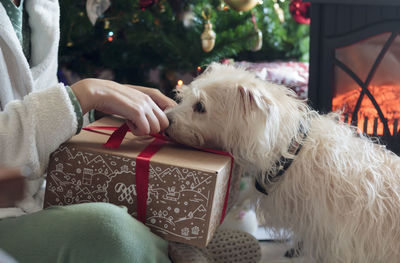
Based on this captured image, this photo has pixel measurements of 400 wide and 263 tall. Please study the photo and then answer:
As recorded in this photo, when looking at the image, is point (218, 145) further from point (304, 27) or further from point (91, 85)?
point (304, 27)

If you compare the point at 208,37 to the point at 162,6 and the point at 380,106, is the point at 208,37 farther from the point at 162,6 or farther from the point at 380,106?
the point at 380,106

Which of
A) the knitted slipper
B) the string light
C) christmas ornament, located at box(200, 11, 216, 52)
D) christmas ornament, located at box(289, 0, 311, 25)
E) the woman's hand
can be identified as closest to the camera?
the woman's hand

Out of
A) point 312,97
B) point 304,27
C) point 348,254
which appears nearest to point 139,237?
point 348,254

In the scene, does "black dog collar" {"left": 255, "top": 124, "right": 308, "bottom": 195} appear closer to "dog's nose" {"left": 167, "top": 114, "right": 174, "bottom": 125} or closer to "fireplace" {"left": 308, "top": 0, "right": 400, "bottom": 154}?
"dog's nose" {"left": 167, "top": 114, "right": 174, "bottom": 125}

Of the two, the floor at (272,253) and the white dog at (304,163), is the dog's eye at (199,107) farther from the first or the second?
the floor at (272,253)

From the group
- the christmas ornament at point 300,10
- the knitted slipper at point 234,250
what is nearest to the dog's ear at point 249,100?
the knitted slipper at point 234,250

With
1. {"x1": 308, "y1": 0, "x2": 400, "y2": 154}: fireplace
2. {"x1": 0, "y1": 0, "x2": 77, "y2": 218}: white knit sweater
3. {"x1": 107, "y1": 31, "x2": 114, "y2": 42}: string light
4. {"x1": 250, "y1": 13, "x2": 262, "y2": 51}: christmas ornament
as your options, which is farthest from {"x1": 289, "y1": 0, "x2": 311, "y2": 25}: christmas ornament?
{"x1": 0, "y1": 0, "x2": 77, "y2": 218}: white knit sweater

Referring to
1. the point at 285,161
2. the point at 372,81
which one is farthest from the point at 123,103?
the point at 372,81

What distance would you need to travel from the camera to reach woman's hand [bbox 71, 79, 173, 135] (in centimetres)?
89

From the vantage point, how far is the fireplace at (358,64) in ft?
4.62

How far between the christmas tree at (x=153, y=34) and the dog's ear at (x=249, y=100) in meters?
0.64

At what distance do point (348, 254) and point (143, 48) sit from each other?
1165 millimetres

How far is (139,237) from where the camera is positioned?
2.69 ft

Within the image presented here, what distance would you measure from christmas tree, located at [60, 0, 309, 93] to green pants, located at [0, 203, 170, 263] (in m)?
0.85
